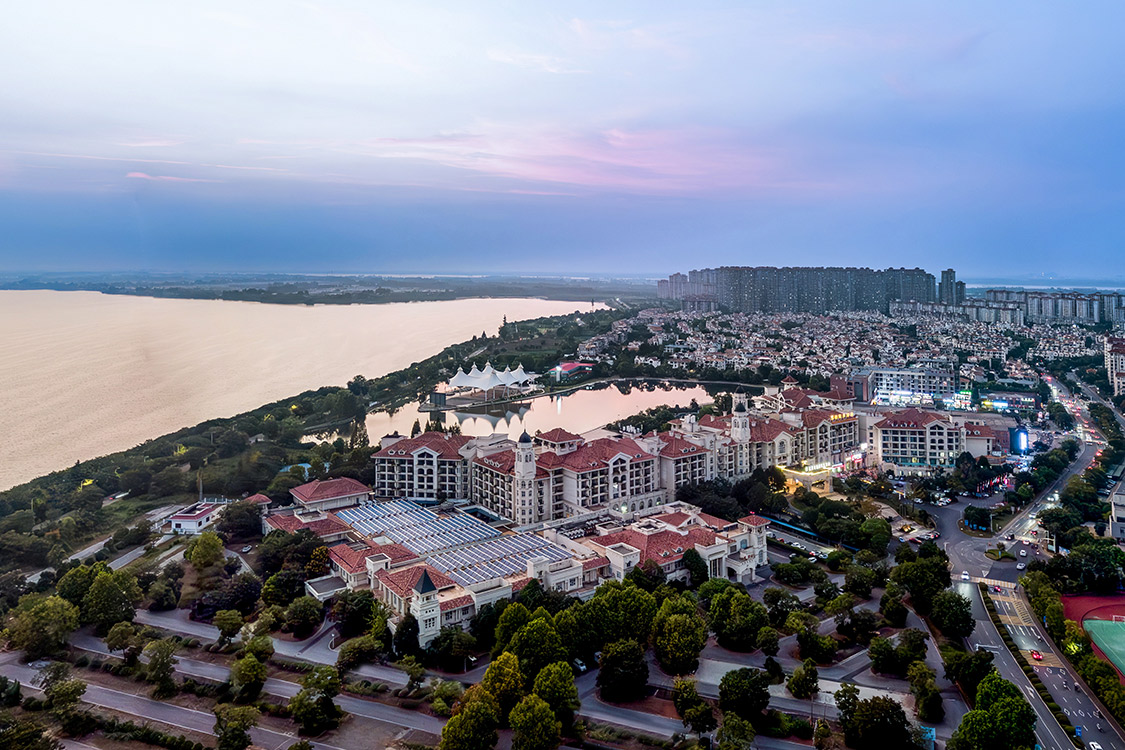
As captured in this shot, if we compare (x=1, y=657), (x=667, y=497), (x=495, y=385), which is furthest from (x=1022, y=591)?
(x=495, y=385)

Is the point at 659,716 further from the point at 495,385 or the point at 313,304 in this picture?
the point at 313,304

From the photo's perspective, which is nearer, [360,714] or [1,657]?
[360,714]

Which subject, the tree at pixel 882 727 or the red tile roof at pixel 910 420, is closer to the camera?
the tree at pixel 882 727

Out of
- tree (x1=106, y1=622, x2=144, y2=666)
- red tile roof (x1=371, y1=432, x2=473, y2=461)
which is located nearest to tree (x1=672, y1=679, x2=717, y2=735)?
tree (x1=106, y1=622, x2=144, y2=666)

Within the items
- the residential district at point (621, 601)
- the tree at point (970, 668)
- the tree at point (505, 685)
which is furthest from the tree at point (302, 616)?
the tree at point (970, 668)

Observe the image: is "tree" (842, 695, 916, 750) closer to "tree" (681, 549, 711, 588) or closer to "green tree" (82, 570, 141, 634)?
"tree" (681, 549, 711, 588)

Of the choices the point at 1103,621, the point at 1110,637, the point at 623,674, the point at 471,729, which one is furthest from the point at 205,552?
the point at 1103,621

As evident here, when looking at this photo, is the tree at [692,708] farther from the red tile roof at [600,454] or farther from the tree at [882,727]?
the red tile roof at [600,454]
